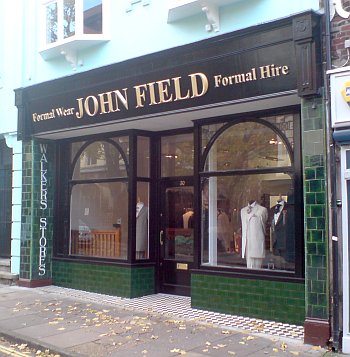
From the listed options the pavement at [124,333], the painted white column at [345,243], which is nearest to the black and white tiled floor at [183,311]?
the pavement at [124,333]

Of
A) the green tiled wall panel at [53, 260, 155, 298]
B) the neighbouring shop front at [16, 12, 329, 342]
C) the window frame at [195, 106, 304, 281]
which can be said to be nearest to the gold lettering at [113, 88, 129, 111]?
the neighbouring shop front at [16, 12, 329, 342]

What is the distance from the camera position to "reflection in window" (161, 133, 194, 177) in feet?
31.6

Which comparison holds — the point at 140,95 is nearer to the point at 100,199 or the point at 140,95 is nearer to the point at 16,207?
the point at 100,199

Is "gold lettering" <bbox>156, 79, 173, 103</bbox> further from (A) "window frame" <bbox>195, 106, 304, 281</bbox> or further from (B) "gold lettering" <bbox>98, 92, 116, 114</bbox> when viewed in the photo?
(B) "gold lettering" <bbox>98, 92, 116, 114</bbox>

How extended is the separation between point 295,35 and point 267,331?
4133 mm

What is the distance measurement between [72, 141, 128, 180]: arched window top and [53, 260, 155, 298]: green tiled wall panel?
1.89 metres

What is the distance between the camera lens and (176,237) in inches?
383

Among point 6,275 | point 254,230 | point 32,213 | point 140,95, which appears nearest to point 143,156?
point 140,95

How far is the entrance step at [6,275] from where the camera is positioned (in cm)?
1098

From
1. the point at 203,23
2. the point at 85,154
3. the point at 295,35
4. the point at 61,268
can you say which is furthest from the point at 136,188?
the point at 295,35

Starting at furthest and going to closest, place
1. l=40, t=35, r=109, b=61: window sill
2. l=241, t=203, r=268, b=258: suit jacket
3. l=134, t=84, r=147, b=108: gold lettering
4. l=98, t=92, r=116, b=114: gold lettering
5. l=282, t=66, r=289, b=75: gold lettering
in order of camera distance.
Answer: l=40, t=35, r=109, b=61: window sill
l=98, t=92, r=116, b=114: gold lettering
l=134, t=84, r=147, b=108: gold lettering
l=241, t=203, r=268, b=258: suit jacket
l=282, t=66, r=289, b=75: gold lettering

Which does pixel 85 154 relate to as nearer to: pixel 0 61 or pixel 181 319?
pixel 0 61

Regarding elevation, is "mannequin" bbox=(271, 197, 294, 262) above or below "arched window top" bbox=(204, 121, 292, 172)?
below

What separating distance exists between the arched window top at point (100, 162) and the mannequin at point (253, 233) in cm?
288
